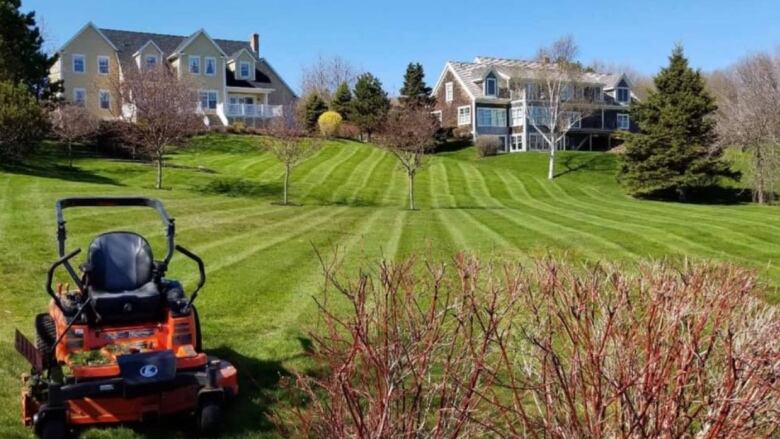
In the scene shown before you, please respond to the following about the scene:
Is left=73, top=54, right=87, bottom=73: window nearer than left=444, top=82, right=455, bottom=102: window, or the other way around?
left=73, top=54, right=87, bottom=73: window

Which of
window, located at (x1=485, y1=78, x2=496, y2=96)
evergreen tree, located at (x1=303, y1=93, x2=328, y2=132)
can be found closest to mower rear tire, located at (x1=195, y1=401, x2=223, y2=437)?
evergreen tree, located at (x1=303, y1=93, x2=328, y2=132)

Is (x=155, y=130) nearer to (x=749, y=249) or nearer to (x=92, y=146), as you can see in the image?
(x=92, y=146)

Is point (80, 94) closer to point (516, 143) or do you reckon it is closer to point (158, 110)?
point (158, 110)

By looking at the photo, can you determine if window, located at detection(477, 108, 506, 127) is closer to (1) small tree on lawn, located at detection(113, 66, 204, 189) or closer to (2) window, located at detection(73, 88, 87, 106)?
(1) small tree on lawn, located at detection(113, 66, 204, 189)

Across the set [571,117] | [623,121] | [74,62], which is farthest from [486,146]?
[74,62]

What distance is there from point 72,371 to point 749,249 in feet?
50.8

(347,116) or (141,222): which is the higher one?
(347,116)

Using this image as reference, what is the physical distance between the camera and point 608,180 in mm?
46188

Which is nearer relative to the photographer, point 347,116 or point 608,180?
point 608,180

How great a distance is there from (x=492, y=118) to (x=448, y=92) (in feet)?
18.7

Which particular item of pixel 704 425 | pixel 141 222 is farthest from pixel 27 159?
pixel 704 425

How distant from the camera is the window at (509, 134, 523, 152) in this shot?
59.2 metres

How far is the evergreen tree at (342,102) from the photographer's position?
57062 millimetres

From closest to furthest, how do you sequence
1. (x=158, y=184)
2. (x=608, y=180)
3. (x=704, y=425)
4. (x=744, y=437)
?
(x=744, y=437) → (x=704, y=425) → (x=158, y=184) → (x=608, y=180)
